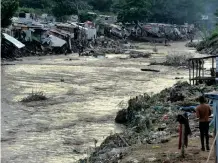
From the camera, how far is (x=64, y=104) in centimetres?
1898

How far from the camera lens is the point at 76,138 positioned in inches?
535

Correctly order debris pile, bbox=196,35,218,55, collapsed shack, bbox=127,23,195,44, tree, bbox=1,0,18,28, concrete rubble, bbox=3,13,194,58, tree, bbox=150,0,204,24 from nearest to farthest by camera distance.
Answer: tree, bbox=1,0,18,28 → concrete rubble, bbox=3,13,194,58 → debris pile, bbox=196,35,218,55 → collapsed shack, bbox=127,23,195,44 → tree, bbox=150,0,204,24

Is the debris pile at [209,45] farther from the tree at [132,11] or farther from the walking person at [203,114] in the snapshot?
the walking person at [203,114]

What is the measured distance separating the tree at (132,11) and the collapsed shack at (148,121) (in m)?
55.7

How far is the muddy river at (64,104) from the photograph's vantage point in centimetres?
1251

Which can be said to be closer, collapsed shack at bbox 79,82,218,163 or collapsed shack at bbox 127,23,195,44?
collapsed shack at bbox 79,82,218,163

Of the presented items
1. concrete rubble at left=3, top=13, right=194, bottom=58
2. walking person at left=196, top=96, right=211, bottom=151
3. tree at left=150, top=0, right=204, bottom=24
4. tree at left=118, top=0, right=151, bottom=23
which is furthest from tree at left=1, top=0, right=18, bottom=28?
tree at left=150, top=0, right=204, bottom=24

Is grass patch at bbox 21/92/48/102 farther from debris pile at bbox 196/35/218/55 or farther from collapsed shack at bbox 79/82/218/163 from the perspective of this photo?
debris pile at bbox 196/35/218/55

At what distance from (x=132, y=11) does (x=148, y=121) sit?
61518mm

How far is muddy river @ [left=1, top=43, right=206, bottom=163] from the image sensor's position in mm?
12508

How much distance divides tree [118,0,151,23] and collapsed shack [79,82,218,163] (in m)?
55.7

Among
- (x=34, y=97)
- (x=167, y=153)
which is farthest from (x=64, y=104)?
(x=167, y=153)

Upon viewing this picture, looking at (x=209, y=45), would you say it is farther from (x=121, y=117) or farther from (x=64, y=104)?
(x=121, y=117)

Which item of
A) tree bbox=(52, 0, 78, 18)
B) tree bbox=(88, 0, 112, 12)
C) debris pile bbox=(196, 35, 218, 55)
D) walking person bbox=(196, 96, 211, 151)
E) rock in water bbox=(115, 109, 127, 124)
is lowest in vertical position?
rock in water bbox=(115, 109, 127, 124)
